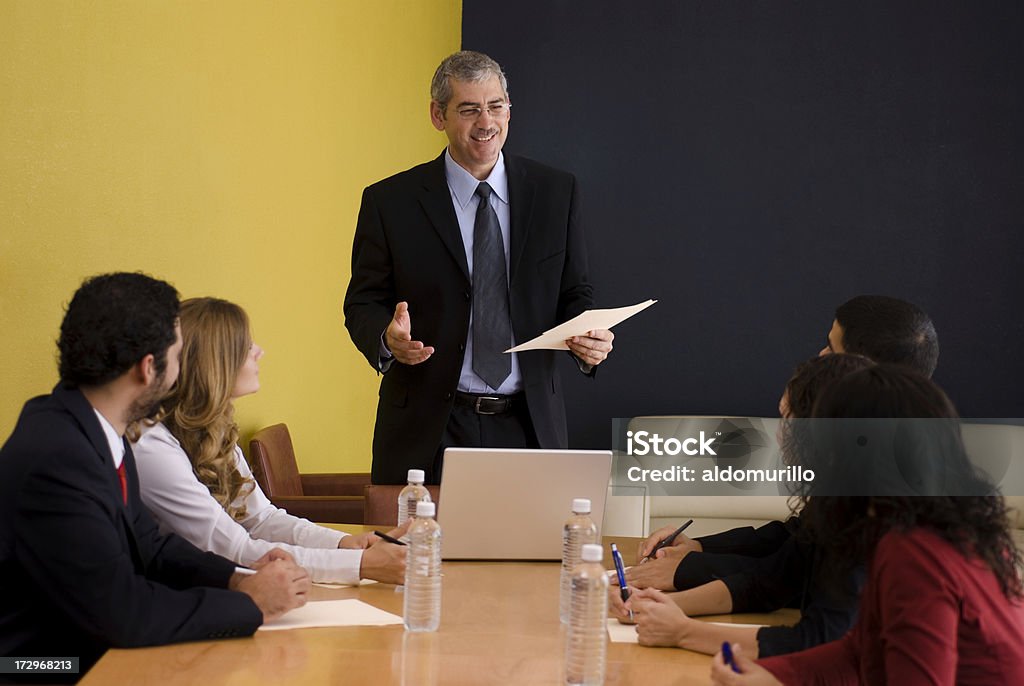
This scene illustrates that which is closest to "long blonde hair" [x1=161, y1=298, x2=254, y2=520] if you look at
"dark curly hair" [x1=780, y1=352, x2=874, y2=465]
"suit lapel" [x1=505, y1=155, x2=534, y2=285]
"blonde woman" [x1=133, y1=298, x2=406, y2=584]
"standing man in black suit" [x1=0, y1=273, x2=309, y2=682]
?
"blonde woman" [x1=133, y1=298, x2=406, y2=584]

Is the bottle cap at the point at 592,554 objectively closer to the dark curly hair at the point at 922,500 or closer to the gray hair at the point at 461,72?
the dark curly hair at the point at 922,500

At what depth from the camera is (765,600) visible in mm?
2137

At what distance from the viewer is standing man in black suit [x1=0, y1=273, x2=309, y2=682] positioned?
1747 mm

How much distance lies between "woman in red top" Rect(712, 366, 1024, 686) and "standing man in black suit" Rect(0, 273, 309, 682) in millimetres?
848

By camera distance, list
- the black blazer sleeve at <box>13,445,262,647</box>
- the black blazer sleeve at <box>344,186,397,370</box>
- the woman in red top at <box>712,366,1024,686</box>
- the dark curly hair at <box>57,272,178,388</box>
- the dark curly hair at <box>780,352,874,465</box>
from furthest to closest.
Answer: the black blazer sleeve at <box>344,186,397,370</box>
the dark curly hair at <box>780,352,874,465</box>
the dark curly hair at <box>57,272,178,388</box>
the black blazer sleeve at <box>13,445,262,647</box>
the woman in red top at <box>712,366,1024,686</box>

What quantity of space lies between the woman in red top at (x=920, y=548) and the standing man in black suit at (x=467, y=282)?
1400 millimetres

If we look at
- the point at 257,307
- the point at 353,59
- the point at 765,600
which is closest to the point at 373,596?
the point at 765,600

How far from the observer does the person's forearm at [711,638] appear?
1.85 meters

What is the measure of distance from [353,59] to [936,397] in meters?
3.73

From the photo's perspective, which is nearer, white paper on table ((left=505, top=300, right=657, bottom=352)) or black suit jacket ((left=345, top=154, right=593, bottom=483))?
white paper on table ((left=505, top=300, right=657, bottom=352))

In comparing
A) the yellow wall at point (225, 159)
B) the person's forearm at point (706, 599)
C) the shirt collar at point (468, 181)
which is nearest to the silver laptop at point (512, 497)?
the person's forearm at point (706, 599)

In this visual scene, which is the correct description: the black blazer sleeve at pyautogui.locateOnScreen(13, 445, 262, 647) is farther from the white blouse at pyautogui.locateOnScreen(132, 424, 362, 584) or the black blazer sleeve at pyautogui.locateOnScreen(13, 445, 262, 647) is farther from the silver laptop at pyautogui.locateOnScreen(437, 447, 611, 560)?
the silver laptop at pyautogui.locateOnScreen(437, 447, 611, 560)

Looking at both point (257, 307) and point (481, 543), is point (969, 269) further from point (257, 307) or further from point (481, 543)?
point (481, 543)

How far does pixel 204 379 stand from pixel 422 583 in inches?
30.9
